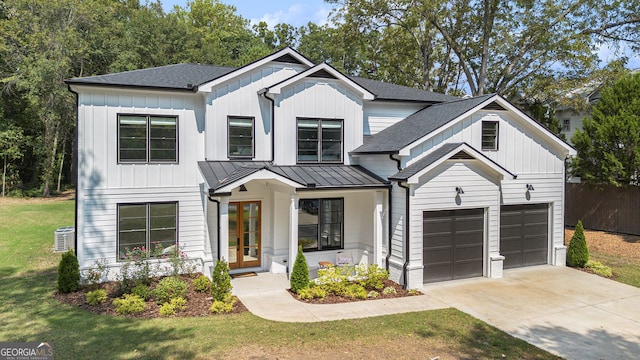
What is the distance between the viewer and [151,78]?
41.0ft

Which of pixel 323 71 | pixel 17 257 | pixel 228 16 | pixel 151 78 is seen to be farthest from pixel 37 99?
Answer: pixel 228 16

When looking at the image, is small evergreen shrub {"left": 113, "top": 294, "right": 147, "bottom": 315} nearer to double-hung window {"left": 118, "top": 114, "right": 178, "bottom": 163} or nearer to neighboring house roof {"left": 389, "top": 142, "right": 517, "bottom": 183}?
double-hung window {"left": 118, "top": 114, "right": 178, "bottom": 163}

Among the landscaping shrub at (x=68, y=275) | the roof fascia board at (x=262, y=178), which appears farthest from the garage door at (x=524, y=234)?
the landscaping shrub at (x=68, y=275)

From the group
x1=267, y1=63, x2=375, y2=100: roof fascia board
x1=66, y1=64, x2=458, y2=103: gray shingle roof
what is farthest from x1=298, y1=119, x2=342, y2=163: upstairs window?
x1=66, y1=64, x2=458, y2=103: gray shingle roof

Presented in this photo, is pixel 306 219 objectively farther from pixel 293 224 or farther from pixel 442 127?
pixel 442 127

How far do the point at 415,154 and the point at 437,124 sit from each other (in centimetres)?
138

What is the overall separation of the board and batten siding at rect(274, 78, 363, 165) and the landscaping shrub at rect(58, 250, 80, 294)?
629cm

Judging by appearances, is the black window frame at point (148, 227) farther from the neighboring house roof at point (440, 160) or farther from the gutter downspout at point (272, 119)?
the neighboring house roof at point (440, 160)

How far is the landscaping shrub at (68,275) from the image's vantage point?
415 inches

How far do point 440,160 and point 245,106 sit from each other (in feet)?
20.1

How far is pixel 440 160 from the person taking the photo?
1151cm

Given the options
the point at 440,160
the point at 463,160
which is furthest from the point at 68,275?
the point at 463,160

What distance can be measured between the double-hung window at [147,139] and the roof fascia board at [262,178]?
9.06ft

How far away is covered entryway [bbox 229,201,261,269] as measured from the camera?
1318 centimetres
